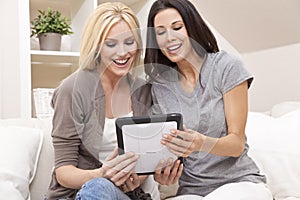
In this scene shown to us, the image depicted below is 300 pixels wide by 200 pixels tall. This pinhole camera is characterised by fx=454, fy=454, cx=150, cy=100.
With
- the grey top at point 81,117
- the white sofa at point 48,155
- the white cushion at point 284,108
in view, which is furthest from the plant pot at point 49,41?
the white cushion at point 284,108

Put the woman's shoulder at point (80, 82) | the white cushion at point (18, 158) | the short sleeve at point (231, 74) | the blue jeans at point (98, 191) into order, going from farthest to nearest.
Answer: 1. the white cushion at point (18, 158)
2. the short sleeve at point (231, 74)
3. the woman's shoulder at point (80, 82)
4. the blue jeans at point (98, 191)

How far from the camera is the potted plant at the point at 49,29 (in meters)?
2.01

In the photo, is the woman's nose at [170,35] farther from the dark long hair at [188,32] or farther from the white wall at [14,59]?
the white wall at [14,59]

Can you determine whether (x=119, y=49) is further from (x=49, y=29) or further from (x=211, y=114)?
(x=49, y=29)

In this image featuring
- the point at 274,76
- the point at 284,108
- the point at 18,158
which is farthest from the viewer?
the point at 274,76

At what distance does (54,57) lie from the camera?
2.08 meters

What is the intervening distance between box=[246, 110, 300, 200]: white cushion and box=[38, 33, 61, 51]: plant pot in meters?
0.93

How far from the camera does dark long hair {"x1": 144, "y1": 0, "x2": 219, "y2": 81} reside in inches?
44.3

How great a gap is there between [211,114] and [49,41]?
104cm

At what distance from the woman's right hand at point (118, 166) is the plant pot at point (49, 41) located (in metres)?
1.02

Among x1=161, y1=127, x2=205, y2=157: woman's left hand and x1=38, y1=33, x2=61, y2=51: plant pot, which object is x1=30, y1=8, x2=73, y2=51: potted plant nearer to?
x1=38, y1=33, x2=61, y2=51: plant pot

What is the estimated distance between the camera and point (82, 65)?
46.1 inches

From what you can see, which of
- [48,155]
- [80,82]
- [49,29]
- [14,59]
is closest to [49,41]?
[49,29]

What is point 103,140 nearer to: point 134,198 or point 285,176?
point 134,198
